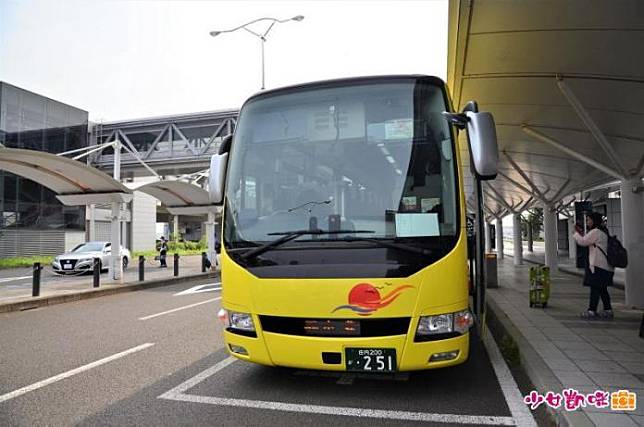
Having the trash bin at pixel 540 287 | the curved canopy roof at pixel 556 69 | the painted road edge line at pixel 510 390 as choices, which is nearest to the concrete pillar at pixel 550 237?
the curved canopy roof at pixel 556 69

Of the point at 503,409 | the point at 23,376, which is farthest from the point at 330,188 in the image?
the point at 23,376

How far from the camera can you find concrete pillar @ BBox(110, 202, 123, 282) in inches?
578

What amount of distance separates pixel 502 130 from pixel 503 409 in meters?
8.54

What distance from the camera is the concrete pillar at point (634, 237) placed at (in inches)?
344

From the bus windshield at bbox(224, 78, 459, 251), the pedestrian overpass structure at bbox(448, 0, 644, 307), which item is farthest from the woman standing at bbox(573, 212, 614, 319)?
the bus windshield at bbox(224, 78, 459, 251)

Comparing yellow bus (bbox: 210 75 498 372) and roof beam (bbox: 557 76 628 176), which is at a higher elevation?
roof beam (bbox: 557 76 628 176)

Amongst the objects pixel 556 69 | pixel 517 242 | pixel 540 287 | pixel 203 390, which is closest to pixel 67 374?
pixel 203 390

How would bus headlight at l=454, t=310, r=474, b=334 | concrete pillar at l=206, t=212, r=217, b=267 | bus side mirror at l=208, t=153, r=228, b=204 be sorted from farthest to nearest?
1. concrete pillar at l=206, t=212, r=217, b=267
2. bus side mirror at l=208, t=153, r=228, b=204
3. bus headlight at l=454, t=310, r=474, b=334

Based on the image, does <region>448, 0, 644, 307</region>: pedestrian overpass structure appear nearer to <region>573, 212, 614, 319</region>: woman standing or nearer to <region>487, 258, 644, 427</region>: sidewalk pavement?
<region>573, 212, 614, 319</region>: woman standing

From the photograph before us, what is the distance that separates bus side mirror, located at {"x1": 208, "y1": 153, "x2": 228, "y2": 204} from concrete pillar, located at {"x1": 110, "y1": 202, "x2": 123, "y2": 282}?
36.5 ft

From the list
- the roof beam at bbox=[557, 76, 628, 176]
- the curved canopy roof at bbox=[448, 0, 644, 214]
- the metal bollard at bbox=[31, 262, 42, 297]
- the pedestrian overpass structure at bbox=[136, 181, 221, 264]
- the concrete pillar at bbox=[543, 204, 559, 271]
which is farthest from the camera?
the concrete pillar at bbox=[543, 204, 559, 271]

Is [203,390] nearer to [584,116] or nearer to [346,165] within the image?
[346,165]

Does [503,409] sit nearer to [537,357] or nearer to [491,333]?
[537,357]

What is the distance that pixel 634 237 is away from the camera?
30.5 feet
